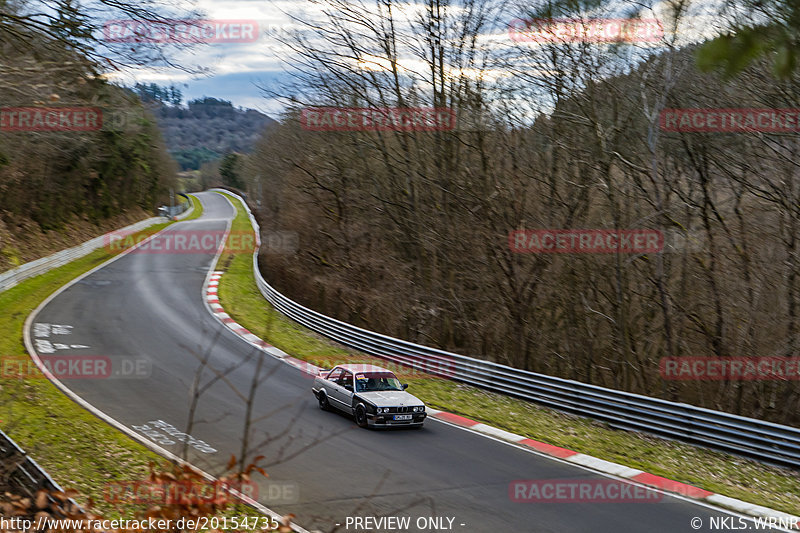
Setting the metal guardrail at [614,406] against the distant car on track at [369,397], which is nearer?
the metal guardrail at [614,406]

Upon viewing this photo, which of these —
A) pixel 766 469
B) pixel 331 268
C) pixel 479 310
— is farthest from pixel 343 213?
pixel 766 469

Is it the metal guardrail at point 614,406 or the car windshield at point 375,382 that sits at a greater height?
the car windshield at point 375,382

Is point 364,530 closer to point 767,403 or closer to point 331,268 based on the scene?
point 767,403

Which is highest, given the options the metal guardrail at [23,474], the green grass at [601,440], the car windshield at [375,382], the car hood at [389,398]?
the metal guardrail at [23,474]

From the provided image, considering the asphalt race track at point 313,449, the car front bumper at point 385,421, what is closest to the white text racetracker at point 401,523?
the asphalt race track at point 313,449

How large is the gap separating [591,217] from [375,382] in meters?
11.8

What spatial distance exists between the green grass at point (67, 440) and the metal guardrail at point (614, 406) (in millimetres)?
5567

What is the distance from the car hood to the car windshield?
0.74ft

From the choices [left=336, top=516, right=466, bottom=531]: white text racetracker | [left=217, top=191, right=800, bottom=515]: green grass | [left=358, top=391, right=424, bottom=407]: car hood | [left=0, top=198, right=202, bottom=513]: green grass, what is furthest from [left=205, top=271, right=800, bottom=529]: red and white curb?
[left=0, top=198, right=202, bottom=513]: green grass

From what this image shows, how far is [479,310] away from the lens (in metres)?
24.2

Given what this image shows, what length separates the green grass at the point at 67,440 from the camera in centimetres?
1043

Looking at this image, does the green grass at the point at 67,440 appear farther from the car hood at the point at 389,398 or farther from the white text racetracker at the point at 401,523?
the car hood at the point at 389,398

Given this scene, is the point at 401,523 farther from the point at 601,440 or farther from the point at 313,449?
the point at 601,440

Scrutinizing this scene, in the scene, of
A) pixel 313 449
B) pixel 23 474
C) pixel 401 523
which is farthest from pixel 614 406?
pixel 23 474
